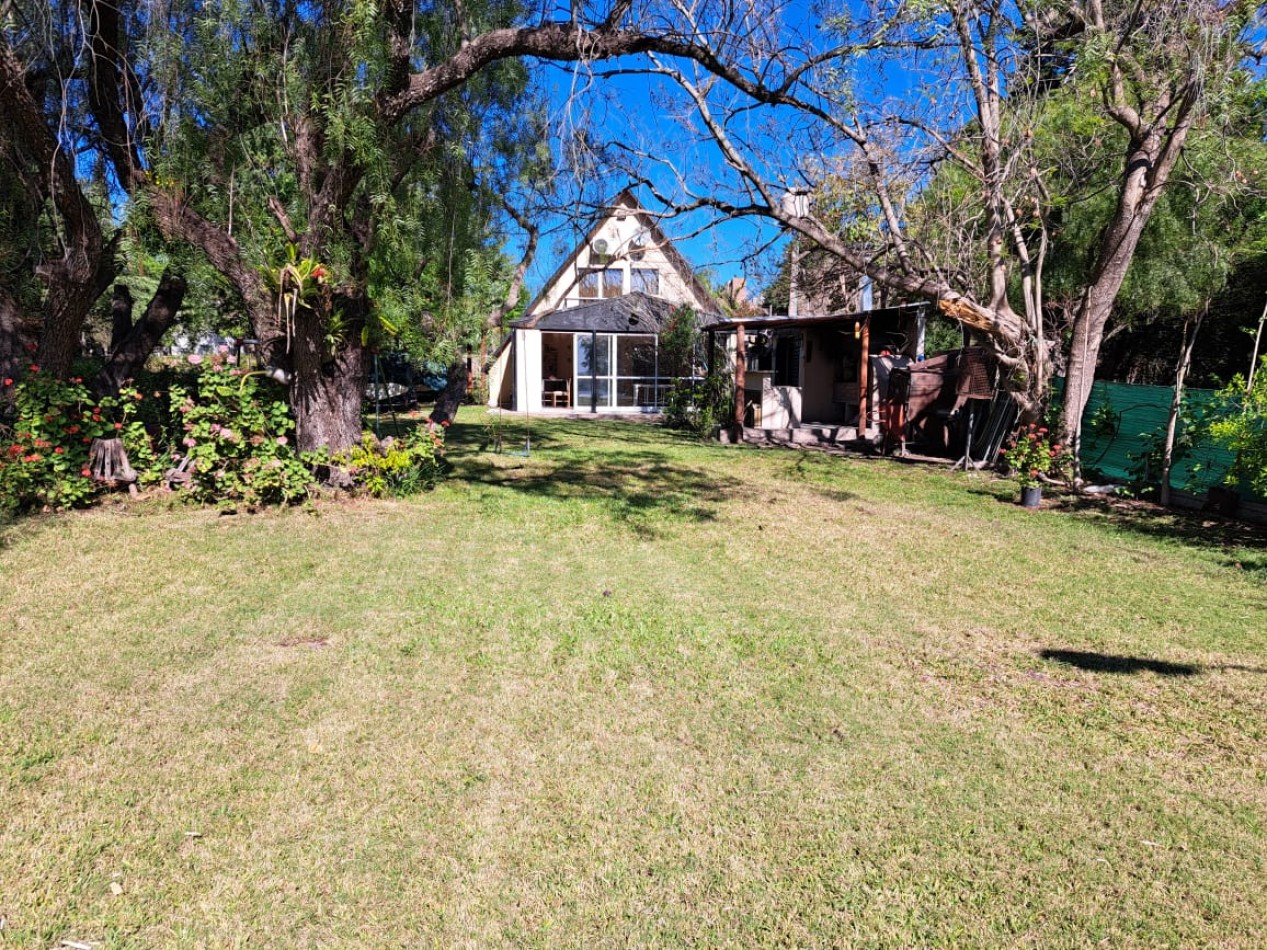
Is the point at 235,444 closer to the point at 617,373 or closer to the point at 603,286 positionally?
the point at 617,373

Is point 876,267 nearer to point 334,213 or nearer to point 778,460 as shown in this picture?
point 778,460

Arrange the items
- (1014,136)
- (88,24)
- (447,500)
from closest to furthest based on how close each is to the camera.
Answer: (88,24)
(447,500)
(1014,136)

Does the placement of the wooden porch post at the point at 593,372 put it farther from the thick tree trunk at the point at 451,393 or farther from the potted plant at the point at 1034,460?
the potted plant at the point at 1034,460

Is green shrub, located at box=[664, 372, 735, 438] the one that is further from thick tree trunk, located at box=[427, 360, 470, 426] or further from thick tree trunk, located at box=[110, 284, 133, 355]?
thick tree trunk, located at box=[110, 284, 133, 355]

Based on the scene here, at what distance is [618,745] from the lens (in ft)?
10.0

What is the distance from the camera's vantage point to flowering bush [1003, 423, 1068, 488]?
28.3 ft

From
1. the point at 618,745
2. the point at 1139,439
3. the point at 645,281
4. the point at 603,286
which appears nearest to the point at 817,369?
the point at 645,281

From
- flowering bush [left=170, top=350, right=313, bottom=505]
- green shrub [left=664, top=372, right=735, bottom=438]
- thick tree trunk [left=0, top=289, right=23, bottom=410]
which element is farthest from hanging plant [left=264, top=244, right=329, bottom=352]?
green shrub [left=664, top=372, right=735, bottom=438]

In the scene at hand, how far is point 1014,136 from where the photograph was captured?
28.7 feet

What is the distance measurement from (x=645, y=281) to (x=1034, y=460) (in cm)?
1547

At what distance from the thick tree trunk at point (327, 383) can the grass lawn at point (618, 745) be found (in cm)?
175

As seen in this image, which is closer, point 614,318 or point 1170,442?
point 1170,442

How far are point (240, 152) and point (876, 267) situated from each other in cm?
761

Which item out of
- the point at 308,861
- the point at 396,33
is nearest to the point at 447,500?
the point at 396,33
